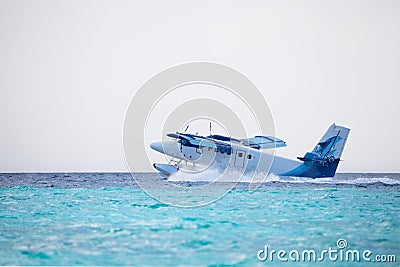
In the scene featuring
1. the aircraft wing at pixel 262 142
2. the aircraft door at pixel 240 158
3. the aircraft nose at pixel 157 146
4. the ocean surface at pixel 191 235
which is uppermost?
the aircraft wing at pixel 262 142

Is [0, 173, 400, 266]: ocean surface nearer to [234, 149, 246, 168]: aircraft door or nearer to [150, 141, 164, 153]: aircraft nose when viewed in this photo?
[234, 149, 246, 168]: aircraft door

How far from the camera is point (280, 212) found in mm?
17391

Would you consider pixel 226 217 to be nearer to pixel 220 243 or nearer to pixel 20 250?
pixel 220 243

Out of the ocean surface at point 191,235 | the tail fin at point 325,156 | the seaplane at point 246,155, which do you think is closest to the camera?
the ocean surface at point 191,235

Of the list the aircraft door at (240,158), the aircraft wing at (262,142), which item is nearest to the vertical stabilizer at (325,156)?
the aircraft wing at (262,142)

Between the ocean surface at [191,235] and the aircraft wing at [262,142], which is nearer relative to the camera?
the ocean surface at [191,235]

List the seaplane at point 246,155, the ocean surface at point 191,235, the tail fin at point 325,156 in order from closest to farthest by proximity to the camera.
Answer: the ocean surface at point 191,235 < the seaplane at point 246,155 < the tail fin at point 325,156

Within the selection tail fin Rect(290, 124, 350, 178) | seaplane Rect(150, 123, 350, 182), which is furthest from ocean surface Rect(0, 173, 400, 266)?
tail fin Rect(290, 124, 350, 178)

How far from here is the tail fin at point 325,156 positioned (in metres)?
39.5

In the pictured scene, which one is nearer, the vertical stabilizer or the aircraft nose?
the aircraft nose

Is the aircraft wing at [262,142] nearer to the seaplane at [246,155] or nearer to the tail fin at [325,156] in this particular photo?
the seaplane at [246,155]

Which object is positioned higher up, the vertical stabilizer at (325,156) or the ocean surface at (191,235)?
the vertical stabilizer at (325,156)

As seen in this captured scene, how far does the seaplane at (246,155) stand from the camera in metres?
37.1

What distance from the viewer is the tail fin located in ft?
129
